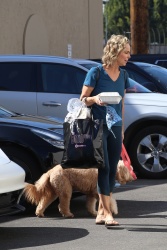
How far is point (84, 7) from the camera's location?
28.6 m

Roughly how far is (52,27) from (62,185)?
16.7 metres

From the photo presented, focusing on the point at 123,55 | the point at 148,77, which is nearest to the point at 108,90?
the point at 123,55

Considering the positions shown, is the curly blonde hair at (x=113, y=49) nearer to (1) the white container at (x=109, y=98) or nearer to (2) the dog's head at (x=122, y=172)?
(1) the white container at (x=109, y=98)

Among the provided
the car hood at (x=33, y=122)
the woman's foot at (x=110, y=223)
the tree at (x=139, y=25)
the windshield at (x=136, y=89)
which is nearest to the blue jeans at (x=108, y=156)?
the woman's foot at (x=110, y=223)

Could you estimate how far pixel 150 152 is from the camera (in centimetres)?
1301

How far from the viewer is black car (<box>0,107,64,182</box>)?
9.73 metres

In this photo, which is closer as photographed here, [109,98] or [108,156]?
[109,98]

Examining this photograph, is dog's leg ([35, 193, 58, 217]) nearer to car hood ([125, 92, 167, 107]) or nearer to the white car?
the white car

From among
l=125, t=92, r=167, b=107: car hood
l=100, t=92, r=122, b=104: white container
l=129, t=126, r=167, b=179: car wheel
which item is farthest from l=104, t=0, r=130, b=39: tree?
l=100, t=92, r=122, b=104: white container

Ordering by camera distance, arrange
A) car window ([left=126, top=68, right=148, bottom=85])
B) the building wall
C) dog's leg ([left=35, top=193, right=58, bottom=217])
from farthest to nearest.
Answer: the building wall, car window ([left=126, top=68, right=148, bottom=85]), dog's leg ([left=35, top=193, right=58, bottom=217])

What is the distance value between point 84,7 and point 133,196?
18168mm

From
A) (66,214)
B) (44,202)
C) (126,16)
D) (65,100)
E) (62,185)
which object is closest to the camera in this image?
(62,185)

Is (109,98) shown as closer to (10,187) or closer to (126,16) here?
(10,187)

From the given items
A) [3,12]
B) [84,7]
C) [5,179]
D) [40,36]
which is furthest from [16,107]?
[84,7]
